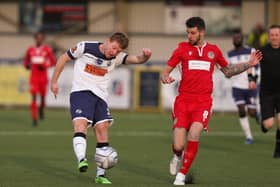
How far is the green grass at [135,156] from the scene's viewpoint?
13047mm

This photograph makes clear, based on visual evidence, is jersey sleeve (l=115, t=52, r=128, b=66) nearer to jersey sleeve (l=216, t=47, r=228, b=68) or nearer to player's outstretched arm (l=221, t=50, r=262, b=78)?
jersey sleeve (l=216, t=47, r=228, b=68)

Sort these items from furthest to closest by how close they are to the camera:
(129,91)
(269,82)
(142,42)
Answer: (142,42) < (129,91) < (269,82)

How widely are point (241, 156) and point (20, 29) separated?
74.7ft

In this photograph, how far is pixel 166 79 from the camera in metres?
12.3

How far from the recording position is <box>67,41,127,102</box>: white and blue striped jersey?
12398 mm

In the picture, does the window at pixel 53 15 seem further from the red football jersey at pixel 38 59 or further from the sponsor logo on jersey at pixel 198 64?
the sponsor logo on jersey at pixel 198 64

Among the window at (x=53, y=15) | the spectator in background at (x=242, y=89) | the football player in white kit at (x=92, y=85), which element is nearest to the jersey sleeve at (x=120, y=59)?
the football player in white kit at (x=92, y=85)

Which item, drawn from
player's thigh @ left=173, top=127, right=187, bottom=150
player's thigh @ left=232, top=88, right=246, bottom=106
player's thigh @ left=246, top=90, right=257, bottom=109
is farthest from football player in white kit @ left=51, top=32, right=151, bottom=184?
player's thigh @ left=246, top=90, right=257, bottom=109

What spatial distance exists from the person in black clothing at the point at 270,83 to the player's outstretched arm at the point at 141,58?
374cm

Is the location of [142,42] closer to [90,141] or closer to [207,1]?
[207,1]

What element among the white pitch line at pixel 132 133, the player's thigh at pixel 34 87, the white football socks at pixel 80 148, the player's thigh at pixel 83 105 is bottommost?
the white pitch line at pixel 132 133

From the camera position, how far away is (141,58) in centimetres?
1259

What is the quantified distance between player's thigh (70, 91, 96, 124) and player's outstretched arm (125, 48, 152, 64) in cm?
74

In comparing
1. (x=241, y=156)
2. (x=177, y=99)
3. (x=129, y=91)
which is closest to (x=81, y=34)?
(x=129, y=91)
